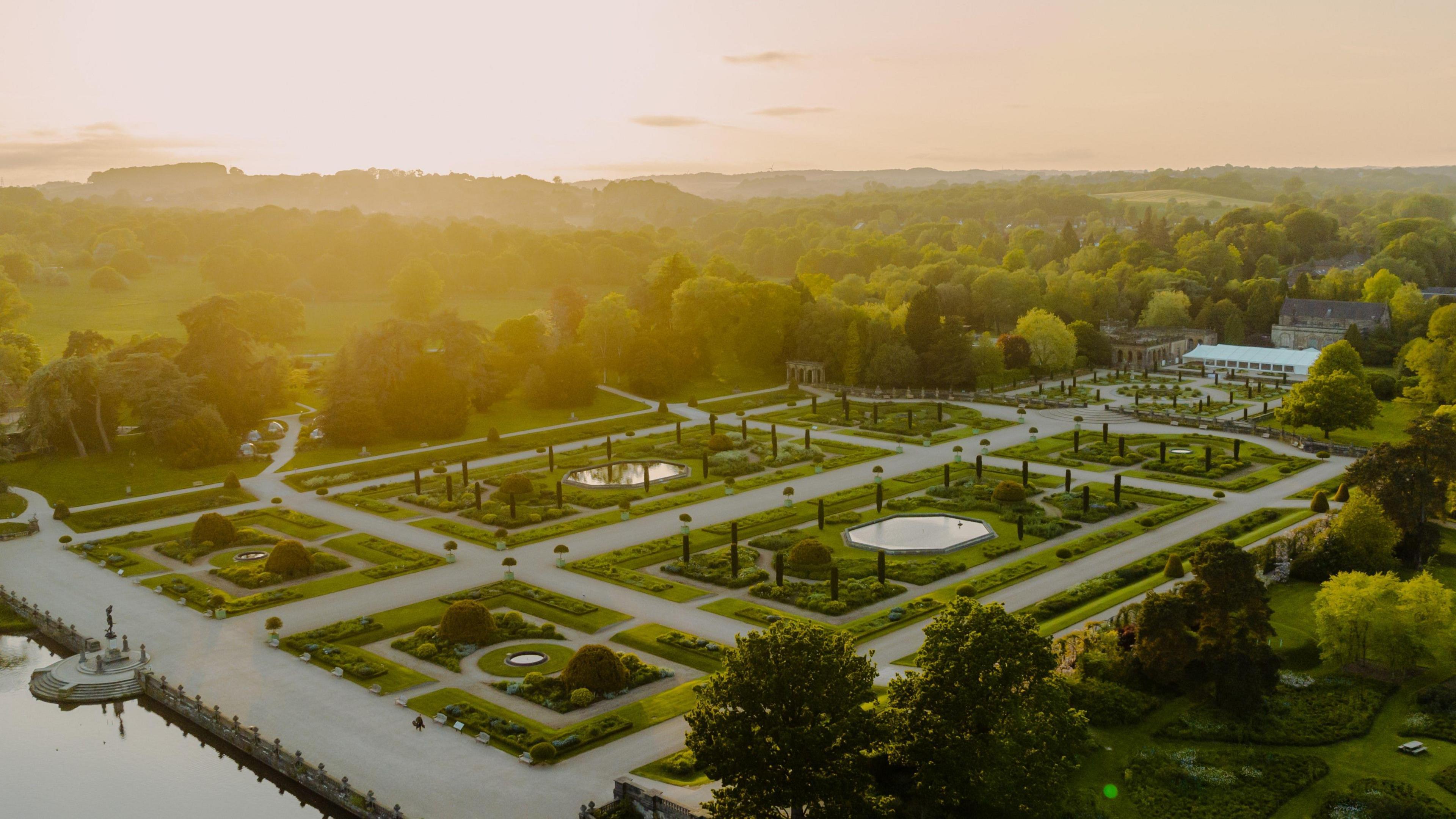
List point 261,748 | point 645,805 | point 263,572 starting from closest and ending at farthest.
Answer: point 645,805 < point 261,748 < point 263,572

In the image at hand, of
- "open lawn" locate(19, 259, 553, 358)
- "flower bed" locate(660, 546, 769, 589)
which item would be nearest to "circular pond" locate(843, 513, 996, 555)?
"flower bed" locate(660, 546, 769, 589)

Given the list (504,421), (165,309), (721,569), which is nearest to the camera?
(721,569)

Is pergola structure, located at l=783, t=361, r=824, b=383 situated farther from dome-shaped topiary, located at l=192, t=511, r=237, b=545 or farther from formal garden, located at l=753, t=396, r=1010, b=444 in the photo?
dome-shaped topiary, located at l=192, t=511, r=237, b=545

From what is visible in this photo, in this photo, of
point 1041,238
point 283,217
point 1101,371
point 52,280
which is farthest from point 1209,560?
point 283,217

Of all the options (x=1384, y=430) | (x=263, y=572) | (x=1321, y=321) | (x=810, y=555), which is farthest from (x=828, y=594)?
(x=1321, y=321)

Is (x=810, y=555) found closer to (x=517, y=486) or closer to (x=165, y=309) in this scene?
(x=517, y=486)

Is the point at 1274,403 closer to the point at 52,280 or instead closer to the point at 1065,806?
the point at 1065,806

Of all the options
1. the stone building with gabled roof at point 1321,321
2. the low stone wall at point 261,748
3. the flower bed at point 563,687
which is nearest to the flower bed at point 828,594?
the flower bed at point 563,687
